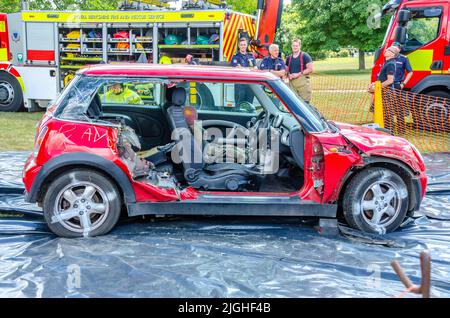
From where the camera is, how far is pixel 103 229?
4.73m

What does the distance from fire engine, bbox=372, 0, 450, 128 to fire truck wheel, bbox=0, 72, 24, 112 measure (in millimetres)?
9515

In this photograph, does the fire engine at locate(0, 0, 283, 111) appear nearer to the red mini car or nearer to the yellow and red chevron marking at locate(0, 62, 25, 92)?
the yellow and red chevron marking at locate(0, 62, 25, 92)

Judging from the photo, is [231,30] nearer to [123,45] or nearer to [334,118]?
[123,45]

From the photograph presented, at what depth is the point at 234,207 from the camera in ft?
15.7

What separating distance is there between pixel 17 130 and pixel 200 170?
7289mm

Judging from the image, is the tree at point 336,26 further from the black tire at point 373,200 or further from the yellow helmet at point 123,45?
the black tire at point 373,200

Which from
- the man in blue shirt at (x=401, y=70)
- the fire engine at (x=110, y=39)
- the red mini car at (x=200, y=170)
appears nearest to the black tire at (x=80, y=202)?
the red mini car at (x=200, y=170)

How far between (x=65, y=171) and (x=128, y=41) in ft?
30.9

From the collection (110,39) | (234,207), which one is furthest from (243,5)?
(234,207)

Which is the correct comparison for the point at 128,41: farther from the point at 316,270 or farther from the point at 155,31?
the point at 316,270

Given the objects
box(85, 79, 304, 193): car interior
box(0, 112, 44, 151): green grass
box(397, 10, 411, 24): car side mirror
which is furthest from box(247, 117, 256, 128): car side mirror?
box(397, 10, 411, 24): car side mirror

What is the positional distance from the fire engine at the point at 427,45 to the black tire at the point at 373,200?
6673 mm
